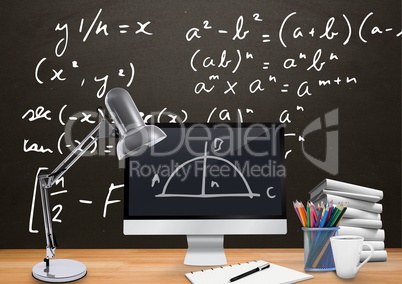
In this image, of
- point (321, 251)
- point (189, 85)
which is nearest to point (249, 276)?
point (321, 251)

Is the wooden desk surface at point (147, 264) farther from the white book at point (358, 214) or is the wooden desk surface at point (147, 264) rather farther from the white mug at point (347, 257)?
the white book at point (358, 214)

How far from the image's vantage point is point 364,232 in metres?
1.33

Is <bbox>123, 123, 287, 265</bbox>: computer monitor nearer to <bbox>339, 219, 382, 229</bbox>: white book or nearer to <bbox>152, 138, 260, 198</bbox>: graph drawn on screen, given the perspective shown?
<bbox>152, 138, 260, 198</bbox>: graph drawn on screen

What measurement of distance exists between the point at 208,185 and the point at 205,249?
0.19 m

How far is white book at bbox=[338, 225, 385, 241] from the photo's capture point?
1.31 meters

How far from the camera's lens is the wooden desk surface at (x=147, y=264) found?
1.14m

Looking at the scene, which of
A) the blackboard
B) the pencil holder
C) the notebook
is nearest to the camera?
the notebook

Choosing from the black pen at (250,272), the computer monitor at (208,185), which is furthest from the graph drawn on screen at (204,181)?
the black pen at (250,272)

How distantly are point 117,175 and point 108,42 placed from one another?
0.48 metres

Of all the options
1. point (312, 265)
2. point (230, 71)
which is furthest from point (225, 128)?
point (312, 265)

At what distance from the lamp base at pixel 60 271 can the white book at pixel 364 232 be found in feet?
2.39

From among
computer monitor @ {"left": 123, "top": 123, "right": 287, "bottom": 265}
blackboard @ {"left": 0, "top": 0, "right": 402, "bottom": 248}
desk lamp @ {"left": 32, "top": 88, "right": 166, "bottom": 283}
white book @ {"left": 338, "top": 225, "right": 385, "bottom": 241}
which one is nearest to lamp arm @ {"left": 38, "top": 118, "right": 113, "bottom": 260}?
desk lamp @ {"left": 32, "top": 88, "right": 166, "bottom": 283}

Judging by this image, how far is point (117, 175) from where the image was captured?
5.29ft

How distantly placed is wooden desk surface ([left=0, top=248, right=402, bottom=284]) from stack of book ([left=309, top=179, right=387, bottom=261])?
0.07 m
